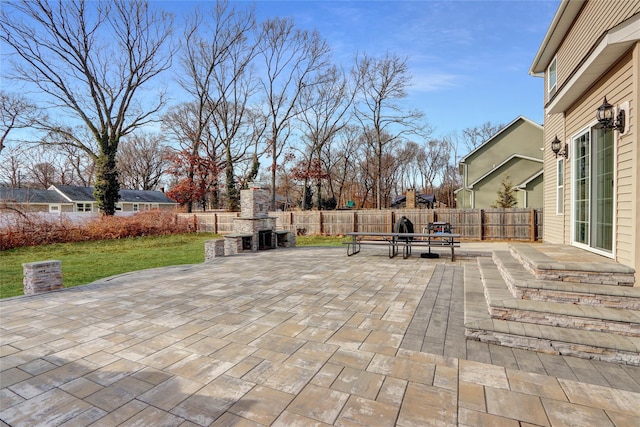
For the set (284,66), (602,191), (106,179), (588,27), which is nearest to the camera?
(602,191)

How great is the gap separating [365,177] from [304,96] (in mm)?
13502

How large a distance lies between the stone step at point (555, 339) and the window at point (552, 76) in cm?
658

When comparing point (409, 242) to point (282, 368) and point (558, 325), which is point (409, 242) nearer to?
point (558, 325)

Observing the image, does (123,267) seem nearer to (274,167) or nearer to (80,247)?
(80,247)

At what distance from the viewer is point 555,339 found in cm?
276

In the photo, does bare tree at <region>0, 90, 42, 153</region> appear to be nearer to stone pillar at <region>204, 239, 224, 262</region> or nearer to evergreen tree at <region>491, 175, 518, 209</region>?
stone pillar at <region>204, 239, 224, 262</region>

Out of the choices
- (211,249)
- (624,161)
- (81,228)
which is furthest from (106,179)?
(624,161)

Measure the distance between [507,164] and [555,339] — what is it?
18323 mm

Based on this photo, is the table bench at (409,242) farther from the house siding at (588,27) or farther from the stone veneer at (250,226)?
the house siding at (588,27)

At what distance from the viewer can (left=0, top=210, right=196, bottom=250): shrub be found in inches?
473

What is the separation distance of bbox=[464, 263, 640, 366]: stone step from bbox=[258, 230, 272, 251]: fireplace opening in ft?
24.2

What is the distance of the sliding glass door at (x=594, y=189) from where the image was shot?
13.7 ft

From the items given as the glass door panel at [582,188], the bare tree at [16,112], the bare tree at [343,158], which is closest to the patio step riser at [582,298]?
the glass door panel at [582,188]

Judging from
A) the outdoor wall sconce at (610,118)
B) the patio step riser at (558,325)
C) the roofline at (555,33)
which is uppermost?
the roofline at (555,33)
